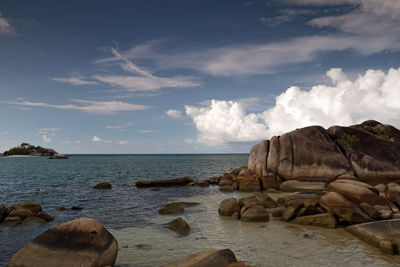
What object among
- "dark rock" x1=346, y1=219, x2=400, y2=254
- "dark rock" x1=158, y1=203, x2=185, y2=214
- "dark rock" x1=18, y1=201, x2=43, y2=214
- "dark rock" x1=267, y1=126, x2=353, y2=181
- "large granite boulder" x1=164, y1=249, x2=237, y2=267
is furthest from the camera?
"dark rock" x1=267, y1=126, x2=353, y2=181

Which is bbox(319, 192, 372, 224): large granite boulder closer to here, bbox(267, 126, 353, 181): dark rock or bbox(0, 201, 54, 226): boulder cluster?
bbox(267, 126, 353, 181): dark rock

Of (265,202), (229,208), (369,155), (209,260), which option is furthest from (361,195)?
(369,155)

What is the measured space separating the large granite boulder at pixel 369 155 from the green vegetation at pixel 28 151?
7907 inches

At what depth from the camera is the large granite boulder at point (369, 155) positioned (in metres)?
24.0

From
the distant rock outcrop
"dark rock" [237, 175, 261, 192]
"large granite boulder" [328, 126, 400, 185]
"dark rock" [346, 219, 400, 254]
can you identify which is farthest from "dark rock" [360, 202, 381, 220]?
"dark rock" [237, 175, 261, 192]

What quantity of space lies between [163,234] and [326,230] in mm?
7542

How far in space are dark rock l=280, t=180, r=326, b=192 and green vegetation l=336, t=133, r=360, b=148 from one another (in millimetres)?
5769

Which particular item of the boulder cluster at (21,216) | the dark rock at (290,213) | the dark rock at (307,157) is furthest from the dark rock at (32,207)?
the dark rock at (307,157)

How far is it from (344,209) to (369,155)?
15.2m

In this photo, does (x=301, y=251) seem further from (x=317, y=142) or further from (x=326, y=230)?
(x=317, y=142)

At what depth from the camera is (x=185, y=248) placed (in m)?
10.2

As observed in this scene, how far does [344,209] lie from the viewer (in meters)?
12.8

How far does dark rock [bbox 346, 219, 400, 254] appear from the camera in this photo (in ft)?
30.3

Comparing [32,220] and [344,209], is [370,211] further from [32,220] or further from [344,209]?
[32,220]
